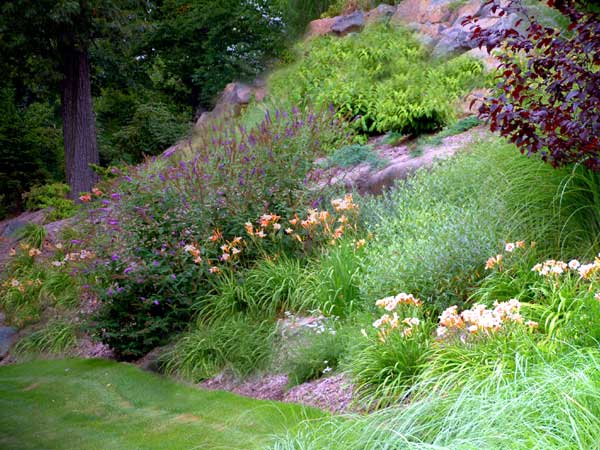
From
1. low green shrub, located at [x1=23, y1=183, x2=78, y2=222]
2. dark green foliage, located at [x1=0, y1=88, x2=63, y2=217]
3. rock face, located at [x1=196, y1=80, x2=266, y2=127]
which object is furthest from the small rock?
dark green foliage, located at [x1=0, y1=88, x2=63, y2=217]

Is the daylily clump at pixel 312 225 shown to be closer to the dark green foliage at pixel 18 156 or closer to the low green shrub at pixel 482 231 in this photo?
the low green shrub at pixel 482 231

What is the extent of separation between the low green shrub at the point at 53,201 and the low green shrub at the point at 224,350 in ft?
27.1

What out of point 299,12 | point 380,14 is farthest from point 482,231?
point 299,12

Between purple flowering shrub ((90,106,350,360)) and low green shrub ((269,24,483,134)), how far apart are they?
8.77 feet

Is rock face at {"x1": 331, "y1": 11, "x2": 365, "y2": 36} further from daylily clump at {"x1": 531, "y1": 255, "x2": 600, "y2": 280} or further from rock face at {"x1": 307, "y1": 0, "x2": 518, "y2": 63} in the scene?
daylily clump at {"x1": 531, "y1": 255, "x2": 600, "y2": 280}

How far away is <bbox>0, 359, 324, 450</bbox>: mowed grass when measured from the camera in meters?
4.31

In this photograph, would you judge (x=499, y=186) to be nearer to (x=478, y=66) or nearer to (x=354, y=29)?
(x=478, y=66)

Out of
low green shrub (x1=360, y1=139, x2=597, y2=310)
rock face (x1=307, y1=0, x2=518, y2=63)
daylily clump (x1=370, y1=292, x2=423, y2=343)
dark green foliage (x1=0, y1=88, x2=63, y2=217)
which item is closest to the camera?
daylily clump (x1=370, y1=292, x2=423, y2=343)

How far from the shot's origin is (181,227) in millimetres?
6848

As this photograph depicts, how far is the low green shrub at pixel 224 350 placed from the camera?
5.55 m

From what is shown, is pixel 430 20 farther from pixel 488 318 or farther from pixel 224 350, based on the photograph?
pixel 488 318

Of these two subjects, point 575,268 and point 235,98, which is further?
point 235,98

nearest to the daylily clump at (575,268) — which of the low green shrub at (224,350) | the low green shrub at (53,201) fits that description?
the low green shrub at (224,350)

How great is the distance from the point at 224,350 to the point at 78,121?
9.91 m
